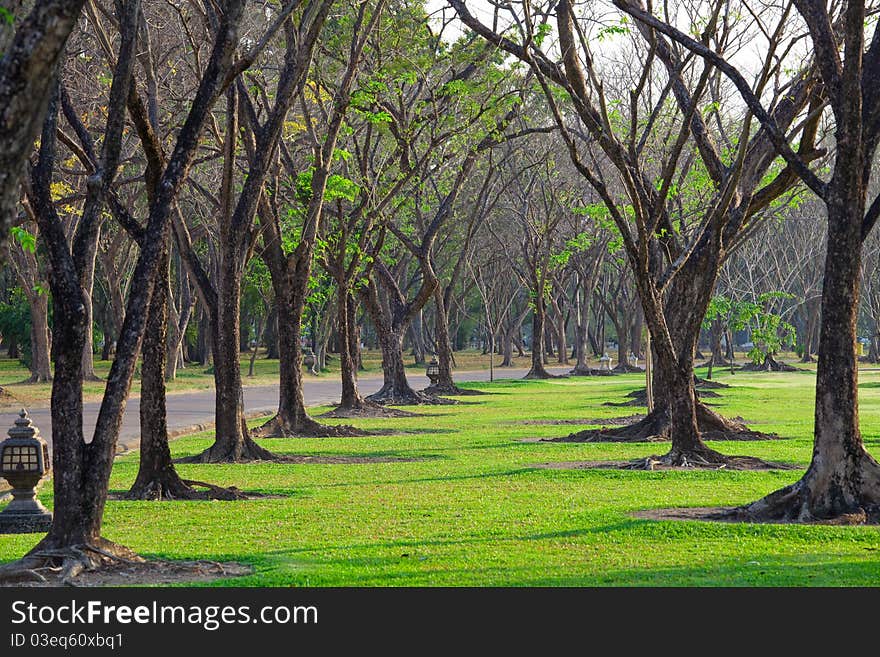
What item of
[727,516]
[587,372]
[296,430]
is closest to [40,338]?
[296,430]

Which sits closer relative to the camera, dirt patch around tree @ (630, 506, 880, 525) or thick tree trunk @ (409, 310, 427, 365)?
dirt patch around tree @ (630, 506, 880, 525)

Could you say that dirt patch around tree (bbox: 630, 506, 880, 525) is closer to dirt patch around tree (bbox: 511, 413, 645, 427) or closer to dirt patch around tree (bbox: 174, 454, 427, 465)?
dirt patch around tree (bbox: 174, 454, 427, 465)

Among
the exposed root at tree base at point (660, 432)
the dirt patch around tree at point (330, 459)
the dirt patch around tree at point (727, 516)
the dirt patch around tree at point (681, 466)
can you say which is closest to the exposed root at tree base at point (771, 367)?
the exposed root at tree base at point (660, 432)

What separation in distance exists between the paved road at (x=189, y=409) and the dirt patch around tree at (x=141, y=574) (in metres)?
12.8

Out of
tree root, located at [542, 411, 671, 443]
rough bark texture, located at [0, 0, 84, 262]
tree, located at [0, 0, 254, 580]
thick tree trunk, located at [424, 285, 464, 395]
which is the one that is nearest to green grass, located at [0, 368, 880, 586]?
tree root, located at [542, 411, 671, 443]

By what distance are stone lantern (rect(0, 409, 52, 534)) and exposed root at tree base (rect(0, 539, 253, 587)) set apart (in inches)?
91.5

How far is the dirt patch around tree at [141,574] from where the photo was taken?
9.30 metres

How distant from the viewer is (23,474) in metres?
12.3

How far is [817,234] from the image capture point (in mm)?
72375

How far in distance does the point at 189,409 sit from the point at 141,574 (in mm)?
24538

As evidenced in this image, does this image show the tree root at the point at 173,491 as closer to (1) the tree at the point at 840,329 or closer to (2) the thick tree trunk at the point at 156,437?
(2) the thick tree trunk at the point at 156,437

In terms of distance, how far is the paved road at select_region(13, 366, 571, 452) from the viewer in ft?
85.9

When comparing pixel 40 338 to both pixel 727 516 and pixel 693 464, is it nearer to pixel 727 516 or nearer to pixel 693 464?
pixel 693 464

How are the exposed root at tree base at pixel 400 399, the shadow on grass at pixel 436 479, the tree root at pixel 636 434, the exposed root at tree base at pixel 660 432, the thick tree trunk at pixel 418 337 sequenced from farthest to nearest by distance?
the thick tree trunk at pixel 418 337
the exposed root at tree base at pixel 400 399
the tree root at pixel 636 434
the exposed root at tree base at pixel 660 432
the shadow on grass at pixel 436 479
